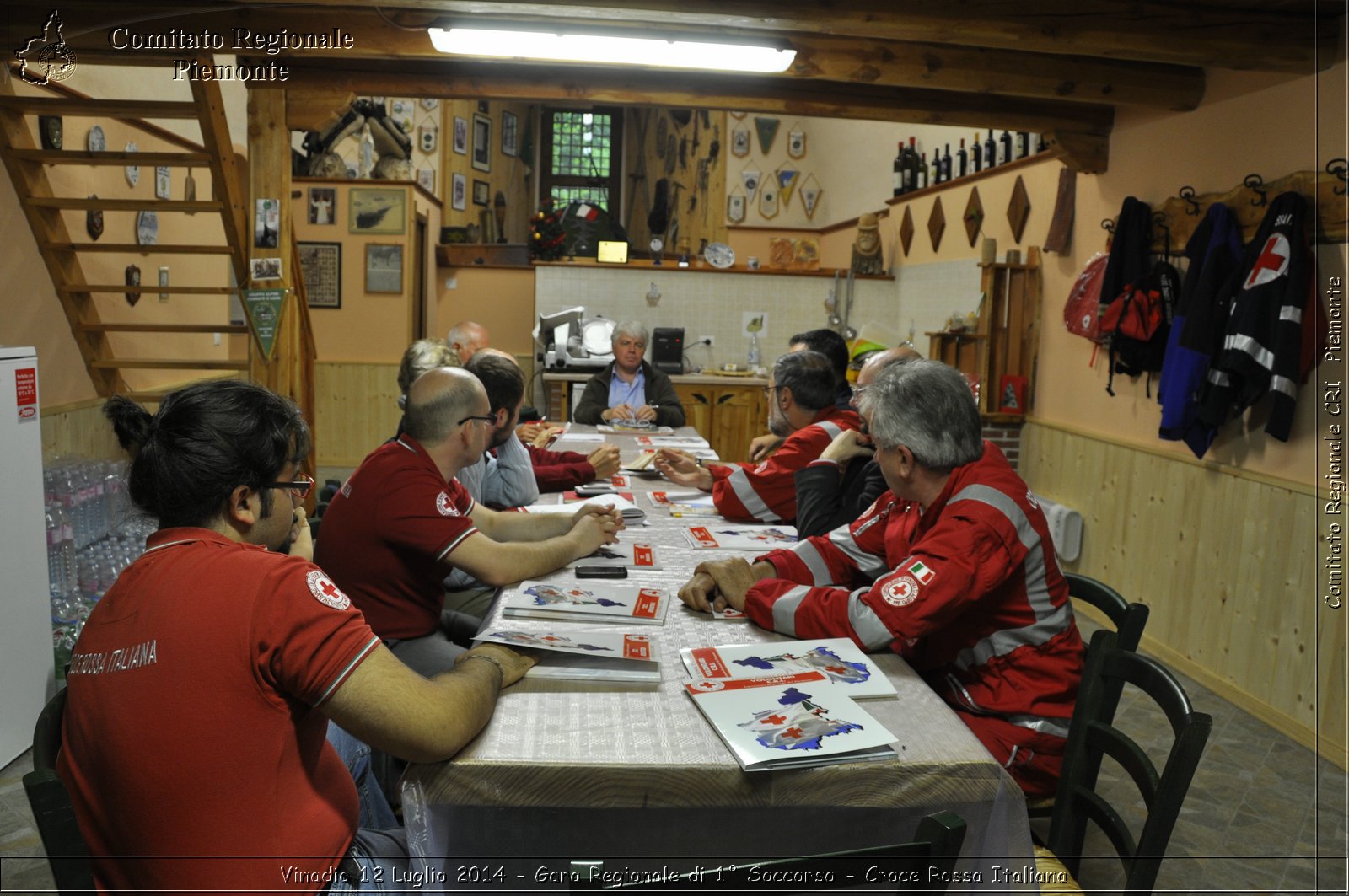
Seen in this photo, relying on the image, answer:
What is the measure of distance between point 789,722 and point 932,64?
375 cm

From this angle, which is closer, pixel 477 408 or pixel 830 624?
pixel 830 624

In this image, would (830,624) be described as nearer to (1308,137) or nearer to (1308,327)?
(1308,327)

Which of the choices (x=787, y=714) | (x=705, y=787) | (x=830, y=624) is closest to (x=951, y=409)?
(x=830, y=624)

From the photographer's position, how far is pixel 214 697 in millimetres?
1211

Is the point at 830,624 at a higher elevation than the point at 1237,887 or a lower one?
higher

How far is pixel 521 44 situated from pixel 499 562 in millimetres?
2715

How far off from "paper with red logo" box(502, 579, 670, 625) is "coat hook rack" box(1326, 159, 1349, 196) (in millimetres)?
3072

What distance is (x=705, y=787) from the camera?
139cm

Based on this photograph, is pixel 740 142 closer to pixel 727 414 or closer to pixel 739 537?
pixel 727 414

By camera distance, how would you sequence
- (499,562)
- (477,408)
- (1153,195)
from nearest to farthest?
(499,562)
(477,408)
(1153,195)

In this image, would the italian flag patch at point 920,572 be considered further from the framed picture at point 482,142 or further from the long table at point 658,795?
the framed picture at point 482,142

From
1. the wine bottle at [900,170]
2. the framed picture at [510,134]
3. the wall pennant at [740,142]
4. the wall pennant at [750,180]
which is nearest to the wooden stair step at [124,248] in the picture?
the wine bottle at [900,170]

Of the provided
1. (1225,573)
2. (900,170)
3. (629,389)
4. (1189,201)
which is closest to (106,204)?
(629,389)

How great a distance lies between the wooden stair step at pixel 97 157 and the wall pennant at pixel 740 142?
8.23 m
